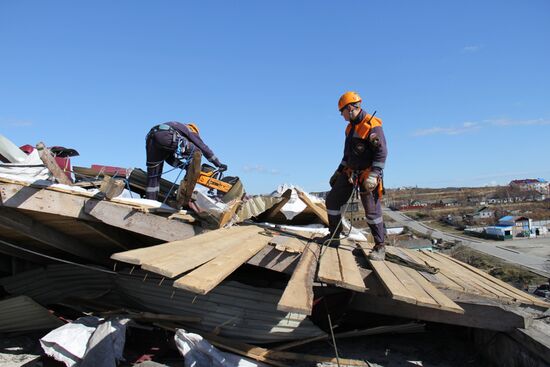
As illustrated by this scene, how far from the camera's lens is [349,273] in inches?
142

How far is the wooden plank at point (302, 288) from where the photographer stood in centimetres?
257

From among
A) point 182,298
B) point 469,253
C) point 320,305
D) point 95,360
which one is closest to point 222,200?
point 182,298

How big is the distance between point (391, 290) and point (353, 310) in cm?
196

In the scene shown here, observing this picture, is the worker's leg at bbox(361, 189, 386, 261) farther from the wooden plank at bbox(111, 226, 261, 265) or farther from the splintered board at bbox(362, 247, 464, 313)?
the wooden plank at bbox(111, 226, 261, 265)

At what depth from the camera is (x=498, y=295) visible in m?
3.85

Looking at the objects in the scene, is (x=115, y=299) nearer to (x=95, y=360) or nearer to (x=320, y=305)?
(x=95, y=360)

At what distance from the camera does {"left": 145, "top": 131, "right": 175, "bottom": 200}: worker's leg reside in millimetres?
5469

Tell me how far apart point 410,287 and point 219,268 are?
1.59 m

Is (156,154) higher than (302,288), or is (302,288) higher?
(156,154)

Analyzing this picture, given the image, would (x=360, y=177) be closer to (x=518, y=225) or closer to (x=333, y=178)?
(x=333, y=178)

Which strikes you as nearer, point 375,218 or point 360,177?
point 375,218

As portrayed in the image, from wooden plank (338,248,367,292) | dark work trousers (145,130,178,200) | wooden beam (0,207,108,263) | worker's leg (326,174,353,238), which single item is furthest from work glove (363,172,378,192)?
wooden beam (0,207,108,263)

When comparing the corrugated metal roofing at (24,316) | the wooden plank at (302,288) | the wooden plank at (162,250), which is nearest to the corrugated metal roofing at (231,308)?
the wooden plank at (162,250)

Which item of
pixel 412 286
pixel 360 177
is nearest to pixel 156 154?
pixel 360 177
